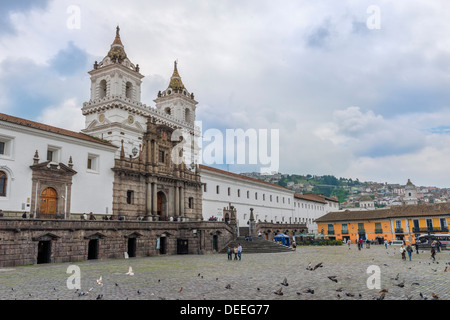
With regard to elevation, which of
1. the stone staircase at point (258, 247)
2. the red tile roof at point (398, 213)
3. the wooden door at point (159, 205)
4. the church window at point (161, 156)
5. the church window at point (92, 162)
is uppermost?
the church window at point (161, 156)

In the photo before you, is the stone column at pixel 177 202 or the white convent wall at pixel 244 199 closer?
the stone column at pixel 177 202

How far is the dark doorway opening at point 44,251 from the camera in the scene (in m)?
26.0

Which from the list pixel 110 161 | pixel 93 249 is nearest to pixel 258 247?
pixel 93 249

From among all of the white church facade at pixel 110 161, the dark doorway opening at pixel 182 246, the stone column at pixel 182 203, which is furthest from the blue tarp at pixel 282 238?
the dark doorway opening at pixel 182 246

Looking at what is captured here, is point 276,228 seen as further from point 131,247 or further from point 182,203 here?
point 131,247

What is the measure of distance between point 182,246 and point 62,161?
1475 cm

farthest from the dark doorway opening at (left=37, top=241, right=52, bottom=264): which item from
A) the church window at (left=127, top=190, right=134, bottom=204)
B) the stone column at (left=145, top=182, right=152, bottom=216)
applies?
the stone column at (left=145, top=182, right=152, bottom=216)

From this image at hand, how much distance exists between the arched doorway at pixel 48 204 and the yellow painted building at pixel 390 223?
46.3m

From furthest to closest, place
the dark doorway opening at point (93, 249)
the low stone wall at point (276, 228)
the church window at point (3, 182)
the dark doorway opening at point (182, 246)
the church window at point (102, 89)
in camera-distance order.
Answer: the low stone wall at point (276, 228) < the church window at point (102, 89) < the dark doorway opening at point (182, 246) < the dark doorway opening at point (93, 249) < the church window at point (3, 182)

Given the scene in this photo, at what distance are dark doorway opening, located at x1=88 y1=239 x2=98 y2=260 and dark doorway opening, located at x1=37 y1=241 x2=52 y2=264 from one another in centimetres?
391

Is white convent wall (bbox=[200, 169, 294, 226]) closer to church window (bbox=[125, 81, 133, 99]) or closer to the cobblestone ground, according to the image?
church window (bbox=[125, 81, 133, 99])

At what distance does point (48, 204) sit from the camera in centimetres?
2991

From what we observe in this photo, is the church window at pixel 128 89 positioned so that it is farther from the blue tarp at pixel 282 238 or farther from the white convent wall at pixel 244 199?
the blue tarp at pixel 282 238

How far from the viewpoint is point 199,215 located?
47.2 metres
